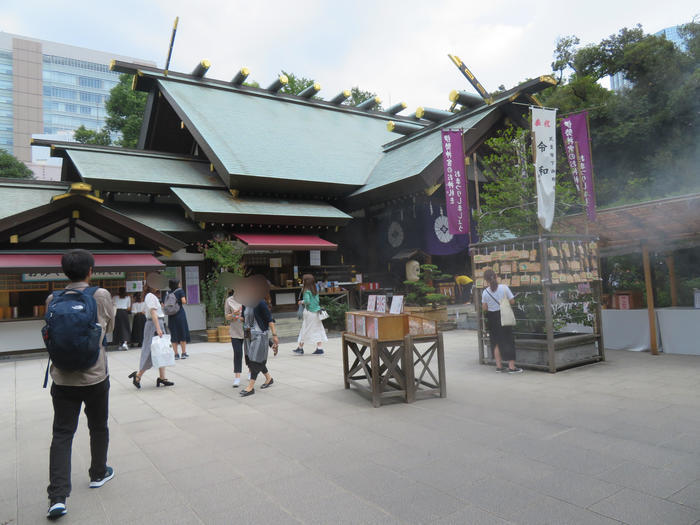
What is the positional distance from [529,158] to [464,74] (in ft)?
23.1

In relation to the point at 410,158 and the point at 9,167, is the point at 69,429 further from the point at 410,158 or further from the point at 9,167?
the point at 9,167

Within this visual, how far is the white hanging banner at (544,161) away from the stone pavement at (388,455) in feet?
8.26

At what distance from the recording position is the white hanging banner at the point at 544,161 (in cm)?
721

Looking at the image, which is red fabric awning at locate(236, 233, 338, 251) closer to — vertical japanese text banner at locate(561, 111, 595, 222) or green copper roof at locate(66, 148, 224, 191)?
green copper roof at locate(66, 148, 224, 191)

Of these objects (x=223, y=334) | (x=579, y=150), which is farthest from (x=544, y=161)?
(x=223, y=334)

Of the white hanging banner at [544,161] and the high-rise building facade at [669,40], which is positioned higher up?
the high-rise building facade at [669,40]

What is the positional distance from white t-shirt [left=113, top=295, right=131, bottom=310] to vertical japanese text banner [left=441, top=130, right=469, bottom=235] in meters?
9.04

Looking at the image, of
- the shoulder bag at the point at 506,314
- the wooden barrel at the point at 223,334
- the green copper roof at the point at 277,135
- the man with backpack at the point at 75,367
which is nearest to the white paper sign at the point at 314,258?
the green copper roof at the point at 277,135

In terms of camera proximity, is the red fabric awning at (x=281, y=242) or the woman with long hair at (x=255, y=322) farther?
the red fabric awning at (x=281, y=242)

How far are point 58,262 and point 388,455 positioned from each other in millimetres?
10794

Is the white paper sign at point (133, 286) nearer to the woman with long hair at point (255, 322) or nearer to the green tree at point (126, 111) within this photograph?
the woman with long hair at point (255, 322)

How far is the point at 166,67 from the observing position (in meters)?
18.1

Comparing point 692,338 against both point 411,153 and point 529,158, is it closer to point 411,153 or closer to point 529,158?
point 529,158

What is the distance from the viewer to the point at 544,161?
736cm
